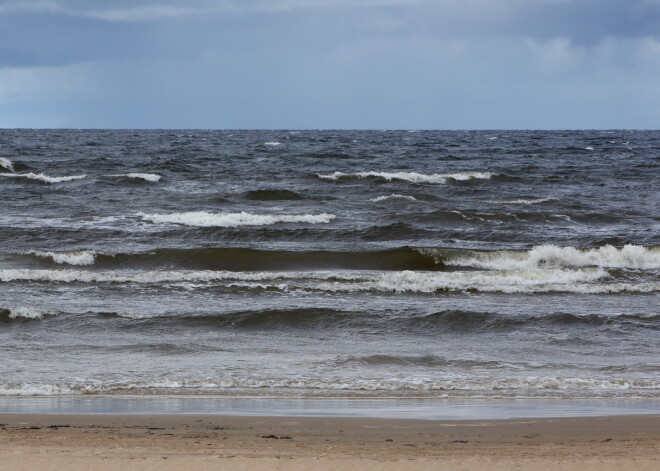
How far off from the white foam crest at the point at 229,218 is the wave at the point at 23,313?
995 centimetres

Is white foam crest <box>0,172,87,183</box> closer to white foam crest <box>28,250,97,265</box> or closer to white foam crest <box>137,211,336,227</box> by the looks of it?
white foam crest <box>137,211,336,227</box>

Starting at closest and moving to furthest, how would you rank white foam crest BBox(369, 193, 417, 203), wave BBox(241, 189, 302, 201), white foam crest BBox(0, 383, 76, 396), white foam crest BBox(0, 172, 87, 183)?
white foam crest BBox(0, 383, 76, 396), white foam crest BBox(369, 193, 417, 203), wave BBox(241, 189, 302, 201), white foam crest BBox(0, 172, 87, 183)

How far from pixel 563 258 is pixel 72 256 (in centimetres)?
1062

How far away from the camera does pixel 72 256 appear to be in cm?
1695

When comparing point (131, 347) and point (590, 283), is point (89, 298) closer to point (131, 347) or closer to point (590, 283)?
point (131, 347)

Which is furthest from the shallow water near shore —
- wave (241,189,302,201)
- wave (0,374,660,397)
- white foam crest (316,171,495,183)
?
white foam crest (316,171,495,183)

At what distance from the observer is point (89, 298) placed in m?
13.3

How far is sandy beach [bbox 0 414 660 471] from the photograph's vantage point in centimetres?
528

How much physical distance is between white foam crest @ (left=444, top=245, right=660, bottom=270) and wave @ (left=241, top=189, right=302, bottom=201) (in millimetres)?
10804

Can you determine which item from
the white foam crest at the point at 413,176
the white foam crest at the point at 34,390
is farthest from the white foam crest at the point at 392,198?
the white foam crest at the point at 34,390

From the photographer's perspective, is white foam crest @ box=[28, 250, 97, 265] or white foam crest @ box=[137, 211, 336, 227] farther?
white foam crest @ box=[137, 211, 336, 227]

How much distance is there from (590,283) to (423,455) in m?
10.6

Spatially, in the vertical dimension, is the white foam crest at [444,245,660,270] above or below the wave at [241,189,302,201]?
below

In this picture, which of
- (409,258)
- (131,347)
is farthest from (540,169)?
(131,347)
